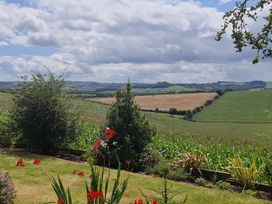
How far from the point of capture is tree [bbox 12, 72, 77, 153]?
58.7 feet

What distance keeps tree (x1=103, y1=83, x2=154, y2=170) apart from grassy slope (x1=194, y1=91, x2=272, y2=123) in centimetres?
4118

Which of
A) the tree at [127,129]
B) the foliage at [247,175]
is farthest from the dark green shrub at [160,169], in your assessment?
the foliage at [247,175]

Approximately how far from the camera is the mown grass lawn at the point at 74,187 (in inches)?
427

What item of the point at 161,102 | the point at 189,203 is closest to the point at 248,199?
the point at 189,203

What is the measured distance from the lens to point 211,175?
1419 centimetres

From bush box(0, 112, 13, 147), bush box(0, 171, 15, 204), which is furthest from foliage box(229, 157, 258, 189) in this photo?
bush box(0, 112, 13, 147)

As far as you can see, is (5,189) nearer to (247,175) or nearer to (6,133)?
(247,175)

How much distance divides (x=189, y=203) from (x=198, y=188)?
1.88m

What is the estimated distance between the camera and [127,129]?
50.4 feet

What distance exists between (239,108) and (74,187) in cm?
5988

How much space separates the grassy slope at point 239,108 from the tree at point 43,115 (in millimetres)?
40392

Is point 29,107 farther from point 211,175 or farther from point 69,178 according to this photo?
point 211,175

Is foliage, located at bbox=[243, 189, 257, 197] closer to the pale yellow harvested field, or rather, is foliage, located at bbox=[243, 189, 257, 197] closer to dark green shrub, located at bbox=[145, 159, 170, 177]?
dark green shrub, located at bbox=[145, 159, 170, 177]

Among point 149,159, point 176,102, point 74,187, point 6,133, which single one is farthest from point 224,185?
point 176,102
